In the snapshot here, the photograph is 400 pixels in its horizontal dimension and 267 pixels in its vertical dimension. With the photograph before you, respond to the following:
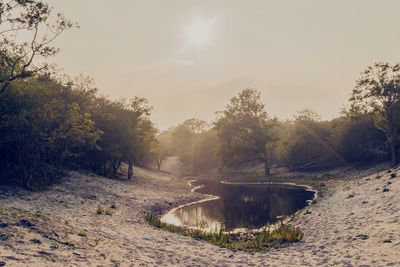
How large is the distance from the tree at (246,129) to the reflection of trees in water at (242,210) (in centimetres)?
3181

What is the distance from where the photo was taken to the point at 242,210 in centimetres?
4247

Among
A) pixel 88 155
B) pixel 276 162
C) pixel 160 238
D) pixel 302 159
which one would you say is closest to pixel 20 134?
pixel 160 238

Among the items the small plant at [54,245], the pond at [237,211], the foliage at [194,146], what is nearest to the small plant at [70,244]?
the small plant at [54,245]

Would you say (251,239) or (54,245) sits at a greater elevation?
(54,245)

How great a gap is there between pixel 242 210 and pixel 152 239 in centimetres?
2173

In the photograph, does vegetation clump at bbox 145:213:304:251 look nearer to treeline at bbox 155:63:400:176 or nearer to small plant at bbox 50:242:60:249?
small plant at bbox 50:242:60:249

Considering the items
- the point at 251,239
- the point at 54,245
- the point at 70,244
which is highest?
the point at 54,245

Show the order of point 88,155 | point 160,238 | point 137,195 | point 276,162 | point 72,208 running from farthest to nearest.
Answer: point 276,162 → point 88,155 → point 137,195 → point 72,208 → point 160,238

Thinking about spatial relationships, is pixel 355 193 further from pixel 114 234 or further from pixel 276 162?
pixel 276 162

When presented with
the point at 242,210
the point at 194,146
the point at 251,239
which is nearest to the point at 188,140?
the point at 194,146

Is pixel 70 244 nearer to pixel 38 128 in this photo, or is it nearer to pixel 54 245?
pixel 54 245

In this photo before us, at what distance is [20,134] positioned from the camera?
33969 mm

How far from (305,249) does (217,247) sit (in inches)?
211

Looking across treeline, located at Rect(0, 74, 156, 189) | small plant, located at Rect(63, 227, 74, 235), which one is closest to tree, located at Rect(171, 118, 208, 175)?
treeline, located at Rect(0, 74, 156, 189)
